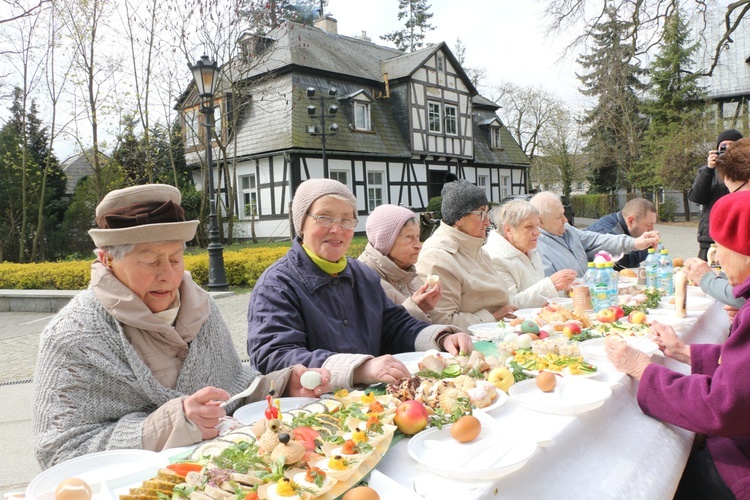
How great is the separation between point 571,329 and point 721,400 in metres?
1.10

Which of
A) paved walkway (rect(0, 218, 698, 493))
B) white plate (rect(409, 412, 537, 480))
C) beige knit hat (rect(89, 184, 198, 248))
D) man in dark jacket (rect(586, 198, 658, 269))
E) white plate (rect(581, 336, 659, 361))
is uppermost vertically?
beige knit hat (rect(89, 184, 198, 248))

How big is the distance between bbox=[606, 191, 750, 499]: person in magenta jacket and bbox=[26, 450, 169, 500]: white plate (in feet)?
6.05

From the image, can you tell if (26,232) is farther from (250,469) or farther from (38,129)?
(250,469)

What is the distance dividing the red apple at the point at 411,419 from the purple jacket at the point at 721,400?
1050 mm

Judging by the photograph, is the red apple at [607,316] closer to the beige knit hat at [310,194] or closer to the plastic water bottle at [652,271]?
the plastic water bottle at [652,271]

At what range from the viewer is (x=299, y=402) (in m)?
2.02

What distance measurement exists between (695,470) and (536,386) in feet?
2.73

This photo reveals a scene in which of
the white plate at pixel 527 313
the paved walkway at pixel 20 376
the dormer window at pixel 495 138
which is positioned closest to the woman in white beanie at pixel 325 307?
the white plate at pixel 527 313

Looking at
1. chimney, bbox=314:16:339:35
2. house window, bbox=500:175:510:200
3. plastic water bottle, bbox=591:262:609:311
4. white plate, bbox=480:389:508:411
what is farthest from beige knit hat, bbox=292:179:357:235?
house window, bbox=500:175:510:200

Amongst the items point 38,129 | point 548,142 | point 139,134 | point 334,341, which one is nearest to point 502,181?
point 548,142

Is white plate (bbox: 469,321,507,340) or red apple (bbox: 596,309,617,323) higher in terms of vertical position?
red apple (bbox: 596,309,617,323)

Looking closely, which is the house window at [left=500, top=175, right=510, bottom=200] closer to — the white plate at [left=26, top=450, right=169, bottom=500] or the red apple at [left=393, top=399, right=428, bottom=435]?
the red apple at [left=393, top=399, right=428, bottom=435]

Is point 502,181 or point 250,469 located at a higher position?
point 502,181

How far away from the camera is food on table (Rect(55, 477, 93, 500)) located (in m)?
1.25
